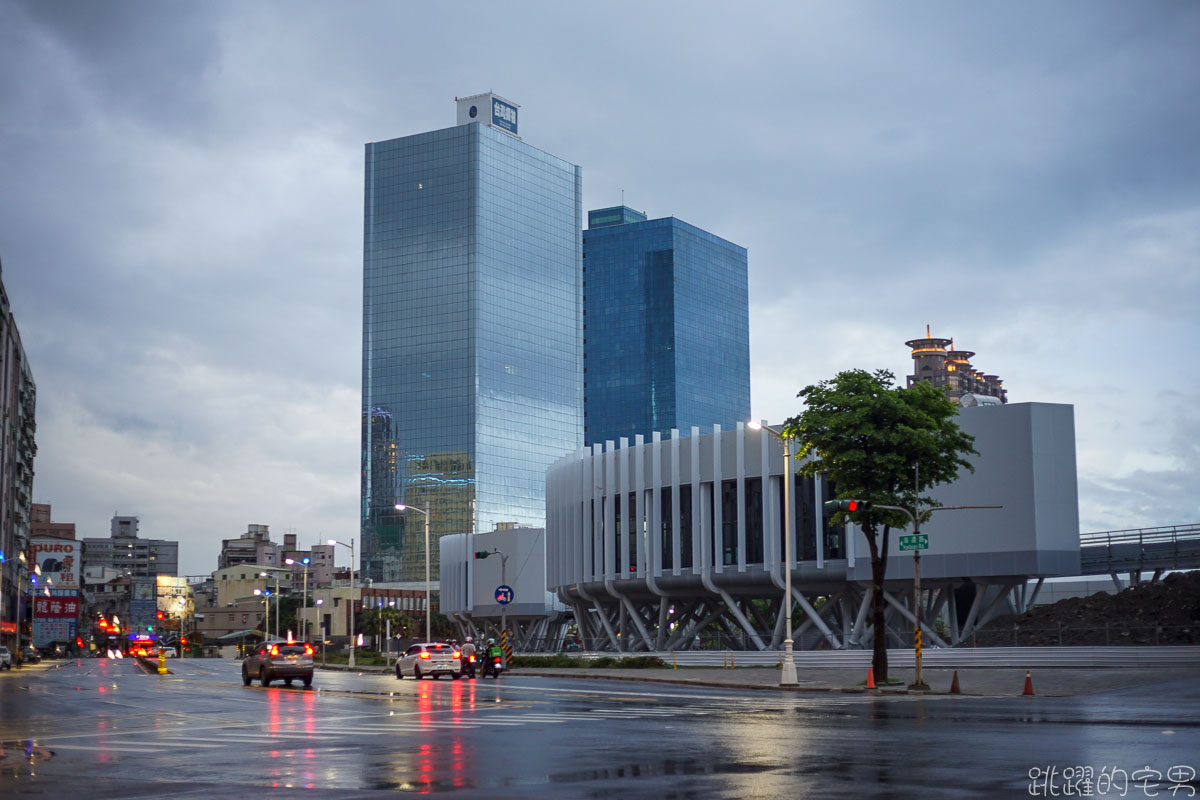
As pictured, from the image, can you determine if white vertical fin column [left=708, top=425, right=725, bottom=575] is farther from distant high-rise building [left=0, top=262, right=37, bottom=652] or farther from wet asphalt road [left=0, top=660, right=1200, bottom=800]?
distant high-rise building [left=0, top=262, right=37, bottom=652]

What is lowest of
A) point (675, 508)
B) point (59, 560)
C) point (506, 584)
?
point (506, 584)

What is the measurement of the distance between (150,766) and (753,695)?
2480cm

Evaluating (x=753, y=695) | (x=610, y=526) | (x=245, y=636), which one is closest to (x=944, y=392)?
(x=753, y=695)

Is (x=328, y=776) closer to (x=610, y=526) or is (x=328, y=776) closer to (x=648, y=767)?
(x=648, y=767)

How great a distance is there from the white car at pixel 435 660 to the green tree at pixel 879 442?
20008 millimetres

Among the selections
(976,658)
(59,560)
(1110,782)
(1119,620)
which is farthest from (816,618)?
(59,560)

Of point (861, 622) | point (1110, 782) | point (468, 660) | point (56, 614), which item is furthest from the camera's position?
point (56, 614)

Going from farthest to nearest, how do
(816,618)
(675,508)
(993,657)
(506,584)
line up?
(506,584) → (675,508) → (816,618) → (993,657)

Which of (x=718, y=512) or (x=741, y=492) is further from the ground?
(x=741, y=492)

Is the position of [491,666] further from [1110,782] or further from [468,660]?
[1110,782]

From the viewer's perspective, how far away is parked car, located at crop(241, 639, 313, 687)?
48969mm

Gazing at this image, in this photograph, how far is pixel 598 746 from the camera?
20.8 m

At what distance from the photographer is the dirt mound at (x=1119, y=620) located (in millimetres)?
55969

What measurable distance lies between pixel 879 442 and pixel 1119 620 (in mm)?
21518
